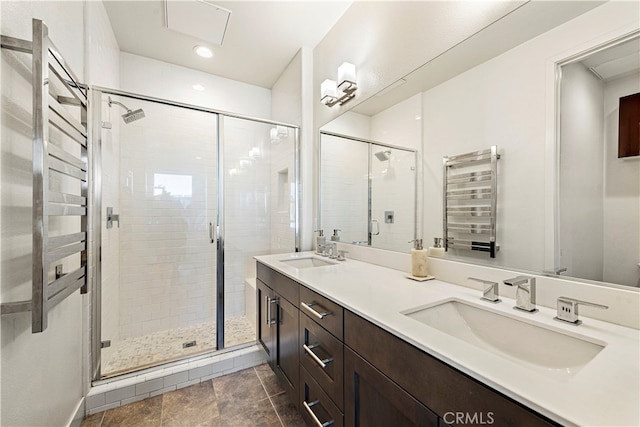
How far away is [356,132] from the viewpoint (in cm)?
185

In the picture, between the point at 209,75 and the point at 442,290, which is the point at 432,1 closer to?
the point at 442,290

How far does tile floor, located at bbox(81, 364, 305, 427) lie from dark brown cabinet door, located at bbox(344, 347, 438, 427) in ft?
2.52

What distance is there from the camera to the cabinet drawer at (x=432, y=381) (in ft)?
1.61

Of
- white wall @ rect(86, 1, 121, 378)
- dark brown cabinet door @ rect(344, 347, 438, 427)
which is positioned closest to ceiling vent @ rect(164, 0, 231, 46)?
white wall @ rect(86, 1, 121, 378)

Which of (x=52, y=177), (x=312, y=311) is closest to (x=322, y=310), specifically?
(x=312, y=311)

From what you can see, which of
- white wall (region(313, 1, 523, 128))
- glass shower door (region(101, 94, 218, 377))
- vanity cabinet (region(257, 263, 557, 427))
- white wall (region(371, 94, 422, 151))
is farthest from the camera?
glass shower door (region(101, 94, 218, 377))

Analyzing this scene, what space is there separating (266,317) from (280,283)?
378 mm

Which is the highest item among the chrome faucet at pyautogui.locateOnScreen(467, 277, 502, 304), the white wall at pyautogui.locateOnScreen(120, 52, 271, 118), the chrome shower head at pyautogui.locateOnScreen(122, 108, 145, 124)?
the white wall at pyautogui.locateOnScreen(120, 52, 271, 118)

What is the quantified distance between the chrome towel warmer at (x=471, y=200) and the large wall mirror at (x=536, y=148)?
0.03m

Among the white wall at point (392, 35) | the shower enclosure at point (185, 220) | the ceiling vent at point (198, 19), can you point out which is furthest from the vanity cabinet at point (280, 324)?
the ceiling vent at point (198, 19)

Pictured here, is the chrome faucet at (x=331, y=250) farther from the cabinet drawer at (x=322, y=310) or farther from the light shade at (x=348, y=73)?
the light shade at (x=348, y=73)

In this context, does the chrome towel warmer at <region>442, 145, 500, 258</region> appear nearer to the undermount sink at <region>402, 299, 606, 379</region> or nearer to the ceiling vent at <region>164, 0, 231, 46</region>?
the undermount sink at <region>402, 299, 606, 379</region>

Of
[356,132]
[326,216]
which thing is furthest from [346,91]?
[326,216]

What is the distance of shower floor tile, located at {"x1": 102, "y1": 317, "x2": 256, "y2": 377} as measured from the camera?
1822 millimetres
